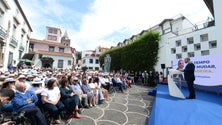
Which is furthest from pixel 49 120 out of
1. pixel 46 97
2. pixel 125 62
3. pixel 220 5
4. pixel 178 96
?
pixel 125 62

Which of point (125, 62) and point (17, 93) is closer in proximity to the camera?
point (17, 93)

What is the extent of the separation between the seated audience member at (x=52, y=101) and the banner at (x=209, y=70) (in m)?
6.31

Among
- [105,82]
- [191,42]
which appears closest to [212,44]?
[191,42]

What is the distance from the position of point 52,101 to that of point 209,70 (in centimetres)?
663

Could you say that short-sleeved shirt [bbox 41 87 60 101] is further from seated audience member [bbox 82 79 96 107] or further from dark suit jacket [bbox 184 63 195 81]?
dark suit jacket [bbox 184 63 195 81]

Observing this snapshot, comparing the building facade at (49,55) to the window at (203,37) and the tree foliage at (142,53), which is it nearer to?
the tree foliage at (142,53)

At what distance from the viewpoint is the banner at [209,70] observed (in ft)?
17.9

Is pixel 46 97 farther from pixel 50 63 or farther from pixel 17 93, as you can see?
pixel 50 63

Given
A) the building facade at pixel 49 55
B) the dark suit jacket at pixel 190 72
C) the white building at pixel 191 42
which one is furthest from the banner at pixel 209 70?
the building facade at pixel 49 55

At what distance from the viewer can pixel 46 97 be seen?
9.90 feet

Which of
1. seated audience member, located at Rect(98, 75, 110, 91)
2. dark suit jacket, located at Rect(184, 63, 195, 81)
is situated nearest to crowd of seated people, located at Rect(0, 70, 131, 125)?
seated audience member, located at Rect(98, 75, 110, 91)

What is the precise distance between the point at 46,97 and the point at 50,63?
24.2 metres

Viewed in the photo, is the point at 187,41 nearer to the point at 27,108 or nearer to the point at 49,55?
the point at 27,108

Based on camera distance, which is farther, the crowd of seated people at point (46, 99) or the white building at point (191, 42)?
the white building at point (191, 42)
